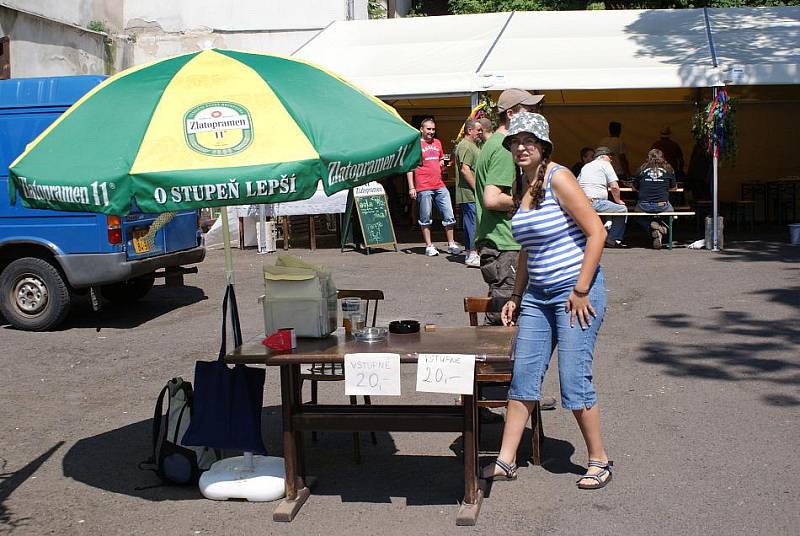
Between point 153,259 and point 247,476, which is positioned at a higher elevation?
point 153,259

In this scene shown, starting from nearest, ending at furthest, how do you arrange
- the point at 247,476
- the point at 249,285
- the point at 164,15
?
1. the point at 247,476
2. the point at 249,285
3. the point at 164,15

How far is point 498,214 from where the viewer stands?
6547 millimetres

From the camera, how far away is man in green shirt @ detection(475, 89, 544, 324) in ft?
21.1

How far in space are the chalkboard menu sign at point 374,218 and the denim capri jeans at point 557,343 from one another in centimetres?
1001

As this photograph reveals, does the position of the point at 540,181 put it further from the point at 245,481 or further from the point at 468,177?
the point at 468,177

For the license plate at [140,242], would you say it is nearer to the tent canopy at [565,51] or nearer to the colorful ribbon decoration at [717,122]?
the tent canopy at [565,51]

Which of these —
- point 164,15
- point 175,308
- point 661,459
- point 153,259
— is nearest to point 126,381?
point 153,259

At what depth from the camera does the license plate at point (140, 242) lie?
10055mm

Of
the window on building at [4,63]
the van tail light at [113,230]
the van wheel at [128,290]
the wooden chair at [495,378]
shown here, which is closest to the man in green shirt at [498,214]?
the wooden chair at [495,378]

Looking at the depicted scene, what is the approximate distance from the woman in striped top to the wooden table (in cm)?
20

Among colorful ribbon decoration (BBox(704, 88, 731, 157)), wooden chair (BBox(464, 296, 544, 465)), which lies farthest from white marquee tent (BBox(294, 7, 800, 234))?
wooden chair (BBox(464, 296, 544, 465))

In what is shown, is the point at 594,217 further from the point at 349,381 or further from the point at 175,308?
the point at 175,308

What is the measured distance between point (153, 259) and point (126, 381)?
94.6 inches

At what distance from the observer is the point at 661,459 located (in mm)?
5781
